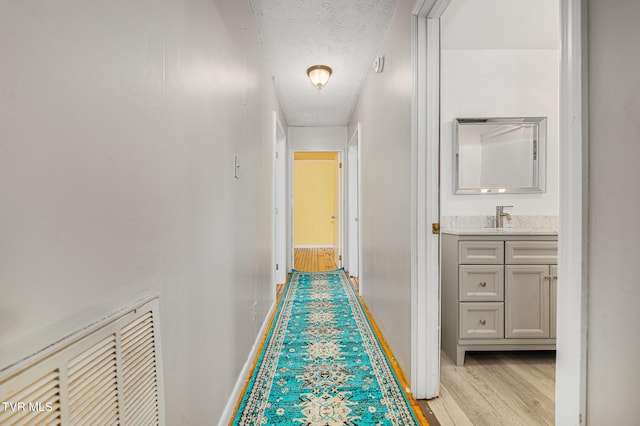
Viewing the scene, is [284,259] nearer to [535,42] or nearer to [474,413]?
[474,413]

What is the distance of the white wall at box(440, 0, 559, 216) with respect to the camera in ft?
8.60

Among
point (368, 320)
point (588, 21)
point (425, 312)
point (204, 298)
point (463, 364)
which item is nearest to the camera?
point (588, 21)

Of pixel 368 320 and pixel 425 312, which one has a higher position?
pixel 425 312

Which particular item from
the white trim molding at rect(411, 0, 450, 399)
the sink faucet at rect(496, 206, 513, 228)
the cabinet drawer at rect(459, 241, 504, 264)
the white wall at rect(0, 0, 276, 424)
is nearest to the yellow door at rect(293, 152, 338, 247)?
the sink faucet at rect(496, 206, 513, 228)

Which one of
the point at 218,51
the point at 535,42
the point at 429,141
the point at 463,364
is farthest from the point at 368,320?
the point at 535,42

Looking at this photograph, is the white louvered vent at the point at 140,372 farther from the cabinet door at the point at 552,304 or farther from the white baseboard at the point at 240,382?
the cabinet door at the point at 552,304

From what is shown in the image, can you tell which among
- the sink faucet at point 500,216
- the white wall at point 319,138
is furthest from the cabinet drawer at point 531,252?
the white wall at point 319,138

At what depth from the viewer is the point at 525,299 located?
2.13m

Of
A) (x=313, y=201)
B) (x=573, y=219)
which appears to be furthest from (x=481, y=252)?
(x=313, y=201)

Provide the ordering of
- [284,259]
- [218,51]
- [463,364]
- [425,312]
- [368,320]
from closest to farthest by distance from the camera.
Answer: [218,51] → [425,312] → [463,364] → [368,320] → [284,259]

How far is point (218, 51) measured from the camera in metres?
1.43

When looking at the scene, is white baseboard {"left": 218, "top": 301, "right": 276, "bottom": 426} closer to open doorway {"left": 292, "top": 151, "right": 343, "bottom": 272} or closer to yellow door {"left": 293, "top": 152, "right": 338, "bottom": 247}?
open doorway {"left": 292, "top": 151, "right": 343, "bottom": 272}

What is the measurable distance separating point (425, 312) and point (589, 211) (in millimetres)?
1156

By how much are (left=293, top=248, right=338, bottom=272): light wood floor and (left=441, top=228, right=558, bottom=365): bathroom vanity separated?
333 centimetres
